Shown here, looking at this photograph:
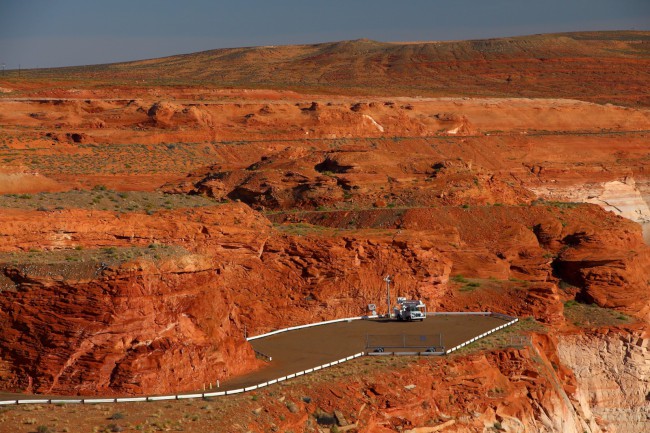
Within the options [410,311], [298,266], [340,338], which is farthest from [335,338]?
[298,266]

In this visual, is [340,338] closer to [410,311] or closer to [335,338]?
[335,338]

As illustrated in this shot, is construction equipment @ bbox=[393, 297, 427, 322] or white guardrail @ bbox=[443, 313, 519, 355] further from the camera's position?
construction equipment @ bbox=[393, 297, 427, 322]

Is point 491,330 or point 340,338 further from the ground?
point 340,338

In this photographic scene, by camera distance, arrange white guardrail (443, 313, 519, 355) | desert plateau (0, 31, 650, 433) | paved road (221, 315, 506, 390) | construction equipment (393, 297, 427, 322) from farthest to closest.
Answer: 1. construction equipment (393, 297, 427, 322)
2. white guardrail (443, 313, 519, 355)
3. paved road (221, 315, 506, 390)
4. desert plateau (0, 31, 650, 433)

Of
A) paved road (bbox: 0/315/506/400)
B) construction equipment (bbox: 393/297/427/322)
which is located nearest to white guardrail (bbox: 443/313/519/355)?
paved road (bbox: 0/315/506/400)

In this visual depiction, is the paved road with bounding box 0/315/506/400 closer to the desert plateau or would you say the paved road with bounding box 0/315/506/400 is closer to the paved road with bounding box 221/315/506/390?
the paved road with bounding box 221/315/506/390

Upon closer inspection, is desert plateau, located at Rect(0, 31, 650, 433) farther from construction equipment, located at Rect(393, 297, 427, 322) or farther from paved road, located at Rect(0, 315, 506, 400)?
construction equipment, located at Rect(393, 297, 427, 322)

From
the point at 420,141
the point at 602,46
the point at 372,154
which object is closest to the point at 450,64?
the point at 602,46

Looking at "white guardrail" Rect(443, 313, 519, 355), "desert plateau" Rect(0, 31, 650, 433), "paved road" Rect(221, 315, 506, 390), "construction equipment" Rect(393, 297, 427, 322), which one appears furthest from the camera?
"construction equipment" Rect(393, 297, 427, 322)
